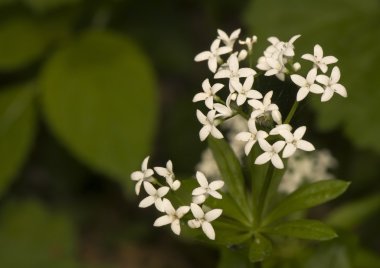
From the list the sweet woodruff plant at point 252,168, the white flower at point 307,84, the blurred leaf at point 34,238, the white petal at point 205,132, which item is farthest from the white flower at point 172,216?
the blurred leaf at point 34,238

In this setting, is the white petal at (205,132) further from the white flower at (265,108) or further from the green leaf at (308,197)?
the green leaf at (308,197)

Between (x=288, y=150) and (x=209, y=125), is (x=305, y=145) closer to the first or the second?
(x=288, y=150)

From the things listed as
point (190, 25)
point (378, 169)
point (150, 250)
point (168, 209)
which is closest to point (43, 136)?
point (150, 250)

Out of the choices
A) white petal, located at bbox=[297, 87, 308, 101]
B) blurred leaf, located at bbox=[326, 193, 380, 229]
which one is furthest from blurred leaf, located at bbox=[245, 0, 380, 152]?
white petal, located at bbox=[297, 87, 308, 101]

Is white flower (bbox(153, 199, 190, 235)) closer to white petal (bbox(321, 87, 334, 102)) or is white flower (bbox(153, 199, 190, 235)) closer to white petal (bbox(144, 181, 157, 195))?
white petal (bbox(144, 181, 157, 195))

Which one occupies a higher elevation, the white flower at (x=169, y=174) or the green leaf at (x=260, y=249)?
the white flower at (x=169, y=174)

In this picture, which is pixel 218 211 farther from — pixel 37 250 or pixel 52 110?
pixel 37 250
